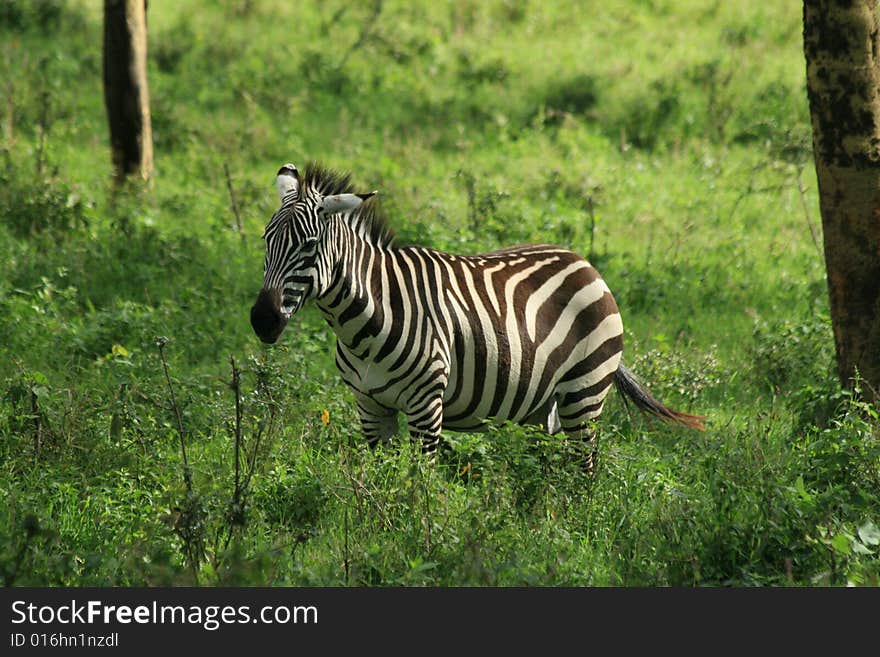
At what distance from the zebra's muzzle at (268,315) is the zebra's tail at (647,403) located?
8.23ft

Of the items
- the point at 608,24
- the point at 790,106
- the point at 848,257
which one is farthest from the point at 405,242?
the point at 608,24

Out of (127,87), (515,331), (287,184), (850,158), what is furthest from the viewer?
(127,87)

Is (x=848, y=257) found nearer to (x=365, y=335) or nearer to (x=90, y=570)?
(x=365, y=335)

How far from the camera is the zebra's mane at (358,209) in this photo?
664cm

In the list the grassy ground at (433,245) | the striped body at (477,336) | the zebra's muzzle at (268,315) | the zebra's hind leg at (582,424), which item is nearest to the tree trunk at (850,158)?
the grassy ground at (433,245)

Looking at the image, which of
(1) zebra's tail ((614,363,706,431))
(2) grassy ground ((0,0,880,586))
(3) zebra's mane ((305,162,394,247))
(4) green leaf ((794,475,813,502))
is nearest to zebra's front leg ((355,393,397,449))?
(2) grassy ground ((0,0,880,586))

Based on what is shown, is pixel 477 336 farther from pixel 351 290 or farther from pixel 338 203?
pixel 338 203

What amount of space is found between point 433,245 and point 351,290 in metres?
4.14

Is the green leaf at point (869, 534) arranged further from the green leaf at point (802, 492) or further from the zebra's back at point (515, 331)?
the zebra's back at point (515, 331)

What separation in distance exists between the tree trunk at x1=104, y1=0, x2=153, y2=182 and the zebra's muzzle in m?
6.69

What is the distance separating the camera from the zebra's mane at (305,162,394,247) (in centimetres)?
664

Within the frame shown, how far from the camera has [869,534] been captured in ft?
17.7

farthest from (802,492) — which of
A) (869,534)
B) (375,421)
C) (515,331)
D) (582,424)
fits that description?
(375,421)

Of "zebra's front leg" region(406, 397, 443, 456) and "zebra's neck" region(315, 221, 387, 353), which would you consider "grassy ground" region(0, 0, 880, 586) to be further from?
"zebra's neck" region(315, 221, 387, 353)
